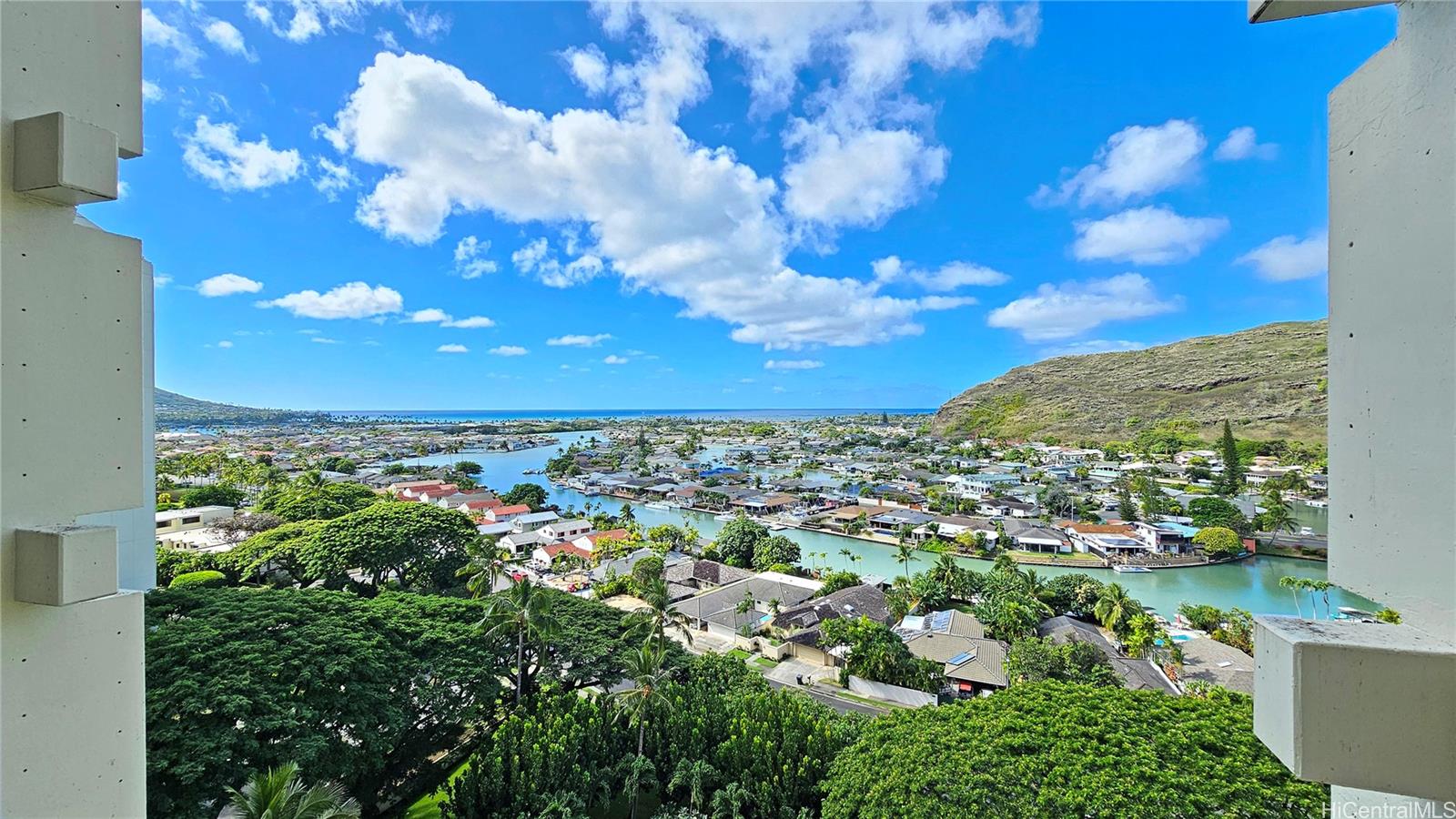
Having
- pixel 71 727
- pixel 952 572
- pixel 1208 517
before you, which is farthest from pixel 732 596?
pixel 1208 517

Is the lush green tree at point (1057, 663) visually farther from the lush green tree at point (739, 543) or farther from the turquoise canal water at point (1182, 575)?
the lush green tree at point (739, 543)

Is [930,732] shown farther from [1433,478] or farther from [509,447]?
[509,447]

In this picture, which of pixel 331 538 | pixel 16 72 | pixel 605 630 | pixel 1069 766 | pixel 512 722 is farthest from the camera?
pixel 331 538

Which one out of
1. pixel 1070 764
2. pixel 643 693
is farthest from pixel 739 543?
pixel 1070 764

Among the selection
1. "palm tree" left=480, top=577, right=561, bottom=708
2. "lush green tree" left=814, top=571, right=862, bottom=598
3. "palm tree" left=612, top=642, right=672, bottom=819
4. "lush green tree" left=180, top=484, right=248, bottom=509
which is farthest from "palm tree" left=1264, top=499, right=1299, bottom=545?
"lush green tree" left=180, top=484, right=248, bottom=509

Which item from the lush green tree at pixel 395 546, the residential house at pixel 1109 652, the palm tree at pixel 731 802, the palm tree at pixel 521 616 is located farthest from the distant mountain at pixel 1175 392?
the lush green tree at pixel 395 546

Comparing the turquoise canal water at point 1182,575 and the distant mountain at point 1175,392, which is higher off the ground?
the distant mountain at point 1175,392
